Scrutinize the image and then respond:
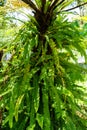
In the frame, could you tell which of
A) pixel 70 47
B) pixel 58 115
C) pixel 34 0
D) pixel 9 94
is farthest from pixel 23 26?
pixel 58 115

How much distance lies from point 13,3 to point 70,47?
0.87 meters

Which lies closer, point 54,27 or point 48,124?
point 48,124

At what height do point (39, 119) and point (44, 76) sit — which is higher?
point (44, 76)

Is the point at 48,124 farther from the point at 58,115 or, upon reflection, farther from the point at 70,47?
the point at 70,47

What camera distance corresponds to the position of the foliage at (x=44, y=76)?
270cm

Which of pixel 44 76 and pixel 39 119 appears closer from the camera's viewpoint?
pixel 39 119

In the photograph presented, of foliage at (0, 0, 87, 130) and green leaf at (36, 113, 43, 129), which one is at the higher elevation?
foliage at (0, 0, 87, 130)

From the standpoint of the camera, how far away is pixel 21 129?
281 centimetres

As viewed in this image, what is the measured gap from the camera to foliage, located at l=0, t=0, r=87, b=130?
2697mm

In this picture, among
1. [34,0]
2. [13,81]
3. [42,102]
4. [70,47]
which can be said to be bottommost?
[42,102]

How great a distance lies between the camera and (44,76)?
2732 millimetres

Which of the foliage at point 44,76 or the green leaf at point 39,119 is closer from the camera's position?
the green leaf at point 39,119

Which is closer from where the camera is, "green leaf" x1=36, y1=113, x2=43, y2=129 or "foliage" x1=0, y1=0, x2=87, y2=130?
"green leaf" x1=36, y1=113, x2=43, y2=129

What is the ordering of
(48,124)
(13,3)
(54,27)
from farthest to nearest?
(13,3)
(54,27)
(48,124)
